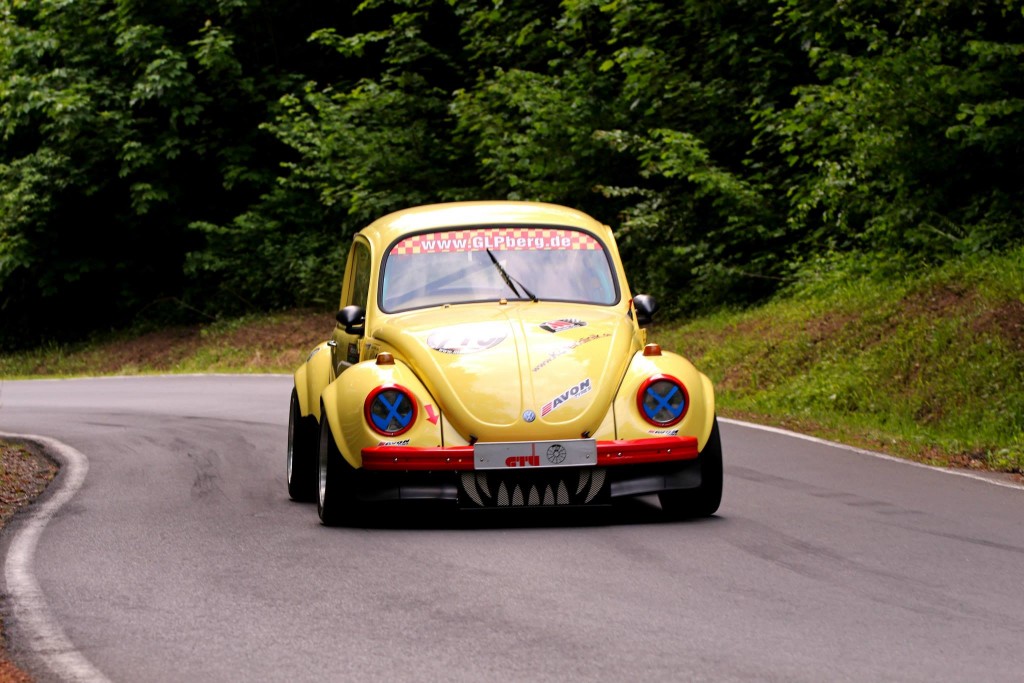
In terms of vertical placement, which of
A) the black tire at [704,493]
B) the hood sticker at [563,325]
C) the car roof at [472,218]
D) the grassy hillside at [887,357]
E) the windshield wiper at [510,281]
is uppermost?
the car roof at [472,218]

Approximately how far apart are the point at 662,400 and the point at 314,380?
2717 mm

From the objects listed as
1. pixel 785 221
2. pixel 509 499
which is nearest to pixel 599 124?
pixel 785 221

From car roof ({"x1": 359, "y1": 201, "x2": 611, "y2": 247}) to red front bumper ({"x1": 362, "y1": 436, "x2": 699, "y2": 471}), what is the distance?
201cm

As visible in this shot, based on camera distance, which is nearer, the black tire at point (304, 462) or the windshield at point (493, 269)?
the windshield at point (493, 269)

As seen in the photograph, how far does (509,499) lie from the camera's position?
8461 mm

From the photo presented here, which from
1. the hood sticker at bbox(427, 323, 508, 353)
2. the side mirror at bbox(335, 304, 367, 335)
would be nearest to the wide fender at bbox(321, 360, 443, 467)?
the hood sticker at bbox(427, 323, 508, 353)

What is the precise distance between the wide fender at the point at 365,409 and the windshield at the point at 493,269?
990 mm

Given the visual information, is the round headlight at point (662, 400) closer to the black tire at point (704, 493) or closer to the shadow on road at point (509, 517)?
the black tire at point (704, 493)

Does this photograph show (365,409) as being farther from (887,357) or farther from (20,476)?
(887,357)

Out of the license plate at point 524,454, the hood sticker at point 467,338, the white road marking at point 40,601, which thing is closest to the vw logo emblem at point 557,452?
the license plate at point 524,454

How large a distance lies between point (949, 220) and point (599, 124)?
28.6ft

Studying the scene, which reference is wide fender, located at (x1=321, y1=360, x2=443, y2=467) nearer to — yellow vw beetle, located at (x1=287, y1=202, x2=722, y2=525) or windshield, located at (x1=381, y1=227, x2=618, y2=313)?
yellow vw beetle, located at (x1=287, y1=202, x2=722, y2=525)

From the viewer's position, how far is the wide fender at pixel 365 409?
8.38m

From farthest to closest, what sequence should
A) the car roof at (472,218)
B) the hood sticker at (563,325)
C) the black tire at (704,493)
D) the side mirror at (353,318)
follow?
the car roof at (472,218) < the side mirror at (353,318) < the hood sticker at (563,325) < the black tire at (704,493)
